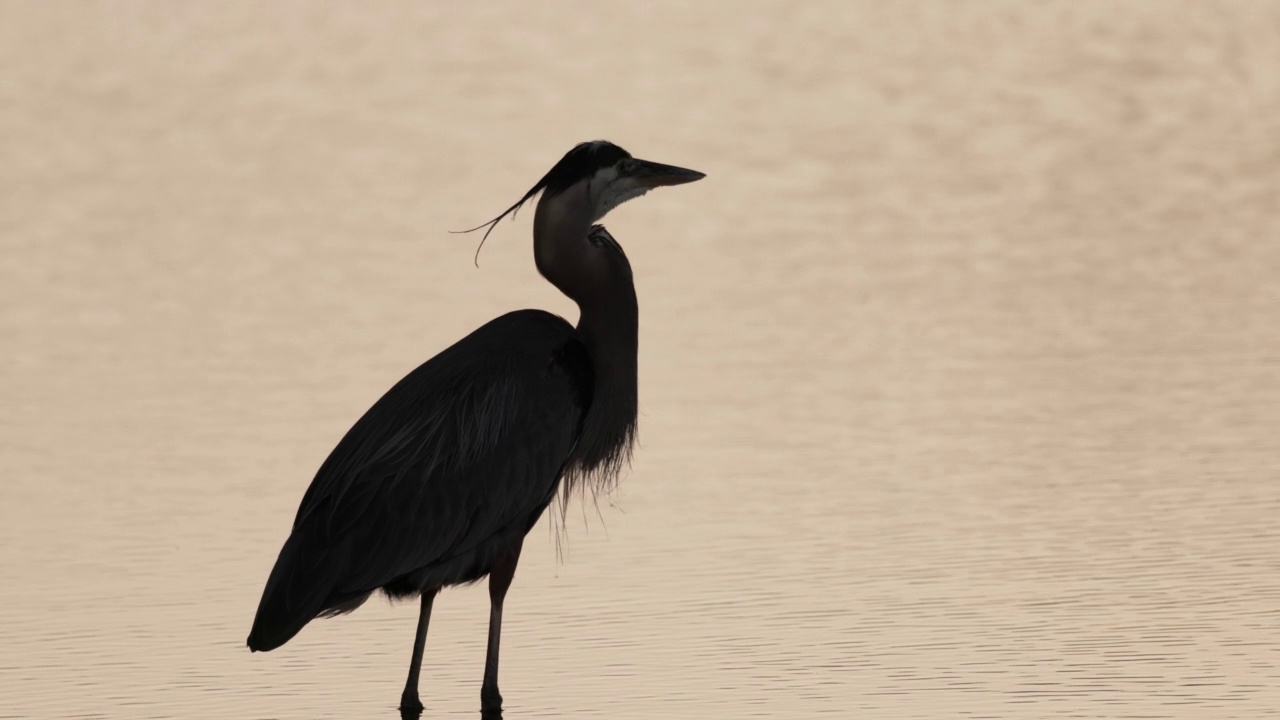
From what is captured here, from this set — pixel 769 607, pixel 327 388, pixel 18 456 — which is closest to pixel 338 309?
pixel 327 388

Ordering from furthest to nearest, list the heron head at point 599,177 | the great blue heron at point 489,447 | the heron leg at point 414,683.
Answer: the heron head at point 599,177 < the great blue heron at point 489,447 < the heron leg at point 414,683

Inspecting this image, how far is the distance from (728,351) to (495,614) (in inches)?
262

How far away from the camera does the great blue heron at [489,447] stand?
7.45 m

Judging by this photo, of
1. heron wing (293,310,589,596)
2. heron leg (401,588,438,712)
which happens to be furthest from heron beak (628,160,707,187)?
heron leg (401,588,438,712)

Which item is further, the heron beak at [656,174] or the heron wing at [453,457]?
the heron beak at [656,174]

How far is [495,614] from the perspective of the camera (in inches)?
298

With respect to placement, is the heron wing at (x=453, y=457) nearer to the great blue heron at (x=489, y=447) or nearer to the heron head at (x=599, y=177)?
the great blue heron at (x=489, y=447)

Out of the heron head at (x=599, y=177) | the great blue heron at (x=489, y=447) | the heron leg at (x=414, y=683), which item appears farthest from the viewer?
the heron head at (x=599, y=177)

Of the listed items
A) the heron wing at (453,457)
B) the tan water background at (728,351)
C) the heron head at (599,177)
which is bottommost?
the tan water background at (728,351)

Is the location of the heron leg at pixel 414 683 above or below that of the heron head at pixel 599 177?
below

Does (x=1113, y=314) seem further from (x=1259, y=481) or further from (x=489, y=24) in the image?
(x=489, y=24)

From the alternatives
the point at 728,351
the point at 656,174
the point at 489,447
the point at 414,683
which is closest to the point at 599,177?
the point at 656,174

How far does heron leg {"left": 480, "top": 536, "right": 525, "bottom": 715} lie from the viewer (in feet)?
23.8

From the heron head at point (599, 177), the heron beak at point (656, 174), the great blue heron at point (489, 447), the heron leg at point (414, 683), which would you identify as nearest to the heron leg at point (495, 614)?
the great blue heron at point (489, 447)
